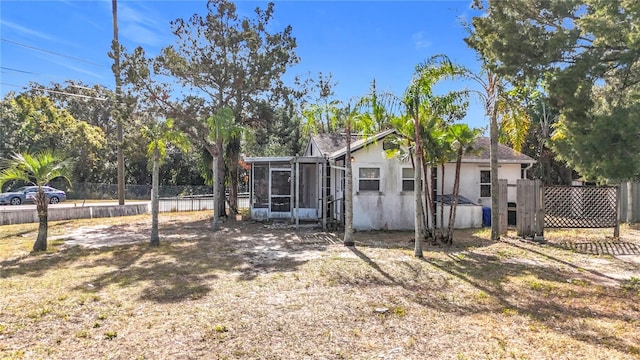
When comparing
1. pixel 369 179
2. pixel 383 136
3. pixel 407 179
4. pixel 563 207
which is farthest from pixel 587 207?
pixel 369 179

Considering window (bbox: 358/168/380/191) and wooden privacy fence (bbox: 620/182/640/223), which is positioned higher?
window (bbox: 358/168/380/191)

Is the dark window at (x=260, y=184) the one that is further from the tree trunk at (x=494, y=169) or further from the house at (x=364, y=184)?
the tree trunk at (x=494, y=169)

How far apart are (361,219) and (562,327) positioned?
10351 mm

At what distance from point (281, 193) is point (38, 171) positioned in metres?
9.80

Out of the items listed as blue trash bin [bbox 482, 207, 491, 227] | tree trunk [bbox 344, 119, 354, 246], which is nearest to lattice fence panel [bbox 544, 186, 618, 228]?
blue trash bin [bbox 482, 207, 491, 227]

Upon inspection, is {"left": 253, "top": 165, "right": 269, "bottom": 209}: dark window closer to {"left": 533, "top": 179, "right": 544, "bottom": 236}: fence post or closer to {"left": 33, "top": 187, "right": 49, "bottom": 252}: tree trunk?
{"left": 33, "top": 187, "right": 49, "bottom": 252}: tree trunk

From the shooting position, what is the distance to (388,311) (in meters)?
5.92

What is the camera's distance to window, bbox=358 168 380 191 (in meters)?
15.5

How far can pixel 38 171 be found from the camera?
34.5 ft

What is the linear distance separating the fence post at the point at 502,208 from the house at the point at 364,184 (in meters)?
0.51

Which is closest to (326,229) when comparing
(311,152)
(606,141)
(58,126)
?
(311,152)

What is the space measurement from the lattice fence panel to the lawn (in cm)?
131

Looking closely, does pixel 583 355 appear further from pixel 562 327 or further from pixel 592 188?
pixel 592 188

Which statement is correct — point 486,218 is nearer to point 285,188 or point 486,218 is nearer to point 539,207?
point 539,207
